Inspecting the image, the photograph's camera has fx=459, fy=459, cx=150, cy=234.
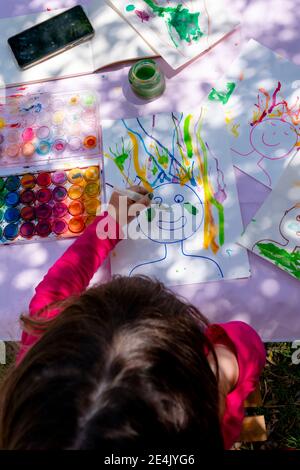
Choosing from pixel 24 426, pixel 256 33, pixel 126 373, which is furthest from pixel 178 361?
pixel 256 33

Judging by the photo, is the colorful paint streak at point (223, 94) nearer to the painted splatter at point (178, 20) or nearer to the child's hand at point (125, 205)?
the painted splatter at point (178, 20)

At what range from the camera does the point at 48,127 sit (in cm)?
107

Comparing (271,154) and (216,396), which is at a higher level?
(271,154)

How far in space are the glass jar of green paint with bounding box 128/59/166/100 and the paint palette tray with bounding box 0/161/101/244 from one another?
20cm

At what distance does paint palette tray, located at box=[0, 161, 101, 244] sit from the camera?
99cm

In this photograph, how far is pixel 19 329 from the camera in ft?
3.14

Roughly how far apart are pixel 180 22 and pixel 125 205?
472 mm

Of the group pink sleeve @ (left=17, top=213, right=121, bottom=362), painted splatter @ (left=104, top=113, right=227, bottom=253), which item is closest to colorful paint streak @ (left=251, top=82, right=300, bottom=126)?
Answer: painted splatter @ (left=104, top=113, right=227, bottom=253)

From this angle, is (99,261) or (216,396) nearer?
(216,396)

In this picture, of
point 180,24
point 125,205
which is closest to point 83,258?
point 125,205

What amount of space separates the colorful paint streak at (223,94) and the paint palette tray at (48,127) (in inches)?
10.6

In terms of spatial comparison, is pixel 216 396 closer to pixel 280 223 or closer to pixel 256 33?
pixel 280 223

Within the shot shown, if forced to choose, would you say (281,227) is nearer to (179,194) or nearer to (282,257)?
(282,257)

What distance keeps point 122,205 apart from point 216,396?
443 mm
